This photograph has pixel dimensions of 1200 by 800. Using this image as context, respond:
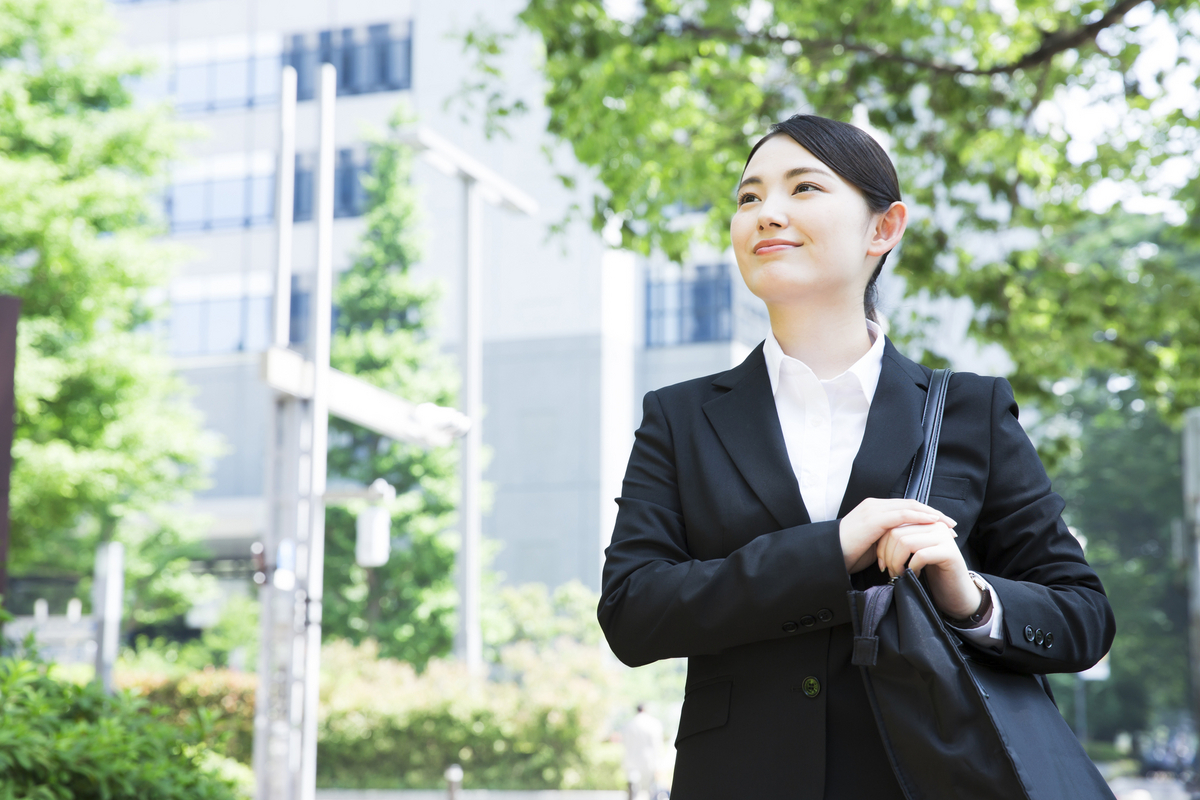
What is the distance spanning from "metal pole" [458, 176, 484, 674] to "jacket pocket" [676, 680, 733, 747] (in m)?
12.7

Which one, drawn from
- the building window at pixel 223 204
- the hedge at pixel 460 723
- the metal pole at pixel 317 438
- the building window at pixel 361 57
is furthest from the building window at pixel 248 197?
the metal pole at pixel 317 438

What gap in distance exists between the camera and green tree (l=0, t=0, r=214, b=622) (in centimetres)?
1638

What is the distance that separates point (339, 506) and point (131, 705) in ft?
63.5

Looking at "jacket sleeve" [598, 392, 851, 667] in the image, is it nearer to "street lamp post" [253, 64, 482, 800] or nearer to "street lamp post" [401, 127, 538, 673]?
"street lamp post" [253, 64, 482, 800]

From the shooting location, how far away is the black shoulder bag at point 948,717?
1.35 meters

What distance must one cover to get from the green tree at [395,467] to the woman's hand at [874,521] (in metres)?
22.0

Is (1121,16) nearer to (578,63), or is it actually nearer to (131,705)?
(578,63)

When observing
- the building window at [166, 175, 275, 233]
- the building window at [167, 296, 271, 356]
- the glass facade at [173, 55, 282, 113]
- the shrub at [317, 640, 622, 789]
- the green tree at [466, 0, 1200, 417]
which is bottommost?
the shrub at [317, 640, 622, 789]

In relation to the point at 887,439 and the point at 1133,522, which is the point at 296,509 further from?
the point at 1133,522

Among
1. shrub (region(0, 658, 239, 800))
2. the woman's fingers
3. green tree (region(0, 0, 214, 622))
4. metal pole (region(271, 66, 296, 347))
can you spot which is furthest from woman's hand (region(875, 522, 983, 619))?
green tree (region(0, 0, 214, 622))

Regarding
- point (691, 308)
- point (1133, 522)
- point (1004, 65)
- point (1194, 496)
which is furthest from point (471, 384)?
point (1133, 522)

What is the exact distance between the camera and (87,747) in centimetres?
383

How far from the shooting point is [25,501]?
16469 mm

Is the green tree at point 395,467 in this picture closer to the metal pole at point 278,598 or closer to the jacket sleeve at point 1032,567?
the metal pole at point 278,598
